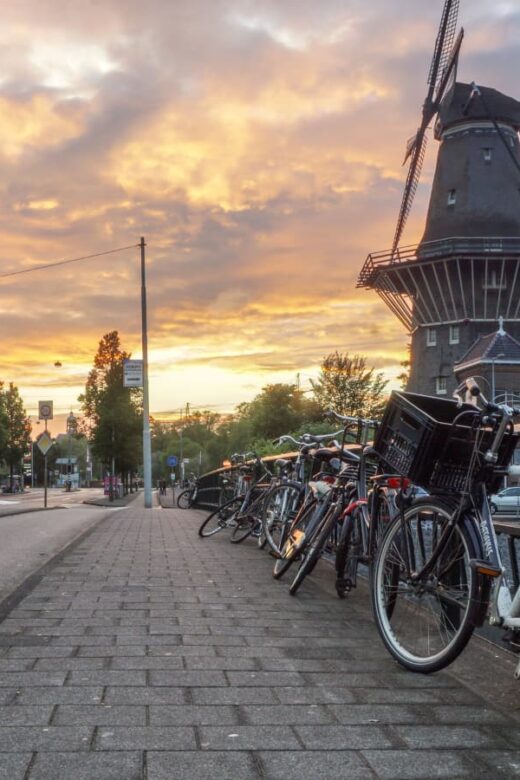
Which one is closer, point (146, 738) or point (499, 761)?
point (499, 761)

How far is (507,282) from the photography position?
5288 centimetres

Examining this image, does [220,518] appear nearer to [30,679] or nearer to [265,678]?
[265,678]

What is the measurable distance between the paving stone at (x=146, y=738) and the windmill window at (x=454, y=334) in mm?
52040

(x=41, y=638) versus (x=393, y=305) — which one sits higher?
(x=393, y=305)

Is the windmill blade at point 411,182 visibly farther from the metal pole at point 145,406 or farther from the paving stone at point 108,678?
the paving stone at point 108,678

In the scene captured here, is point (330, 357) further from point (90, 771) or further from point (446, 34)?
point (90, 771)

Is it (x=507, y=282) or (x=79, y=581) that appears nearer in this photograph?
(x=79, y=581)

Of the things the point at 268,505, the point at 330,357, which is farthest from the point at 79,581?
the point at 330,357

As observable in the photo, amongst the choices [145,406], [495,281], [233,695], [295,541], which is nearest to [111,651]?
[233,695]

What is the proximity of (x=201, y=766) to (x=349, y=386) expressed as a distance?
57.3 meters

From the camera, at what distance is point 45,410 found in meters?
31.6

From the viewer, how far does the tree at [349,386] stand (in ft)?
194

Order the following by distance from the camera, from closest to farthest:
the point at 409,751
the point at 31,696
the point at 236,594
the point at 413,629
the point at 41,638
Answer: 1. the point at 409,751
2. the point at 31,696
3. the point at 413,629
4. the point at 41,638
5. the point at 236,594

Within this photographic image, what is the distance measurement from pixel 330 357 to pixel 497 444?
57790mm
